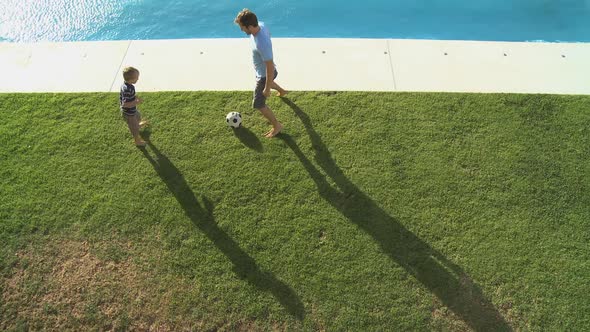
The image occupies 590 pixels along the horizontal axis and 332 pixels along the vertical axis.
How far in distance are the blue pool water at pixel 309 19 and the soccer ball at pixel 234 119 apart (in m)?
3.47

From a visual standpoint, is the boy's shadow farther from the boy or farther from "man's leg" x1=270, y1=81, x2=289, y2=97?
the boy

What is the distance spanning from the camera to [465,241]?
4.49 metres

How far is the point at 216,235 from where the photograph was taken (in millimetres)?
4590

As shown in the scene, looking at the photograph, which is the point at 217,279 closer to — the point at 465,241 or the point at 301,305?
the point at 301,305

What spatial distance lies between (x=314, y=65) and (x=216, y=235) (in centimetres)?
318

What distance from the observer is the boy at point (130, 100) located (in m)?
4.62

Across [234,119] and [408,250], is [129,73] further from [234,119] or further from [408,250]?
[408,250]

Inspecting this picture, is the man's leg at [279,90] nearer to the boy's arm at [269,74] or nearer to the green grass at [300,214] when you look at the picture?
the green grass at [300,214]

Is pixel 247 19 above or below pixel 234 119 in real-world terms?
above

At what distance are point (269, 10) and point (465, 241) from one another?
246 inches

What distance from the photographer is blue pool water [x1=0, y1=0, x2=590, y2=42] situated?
8219mm

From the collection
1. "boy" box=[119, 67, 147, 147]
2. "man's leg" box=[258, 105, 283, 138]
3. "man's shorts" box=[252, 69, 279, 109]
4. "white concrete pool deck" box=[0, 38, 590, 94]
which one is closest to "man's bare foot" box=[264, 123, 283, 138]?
"man's leg" box=[258, 105, 283, 138]

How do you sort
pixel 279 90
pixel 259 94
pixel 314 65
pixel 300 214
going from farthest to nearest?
pixel 314 65 → pixel 279 90 → pixel 259 94 → pixel 300 214

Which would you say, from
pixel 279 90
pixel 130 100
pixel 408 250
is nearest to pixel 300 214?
pixel 408 250
